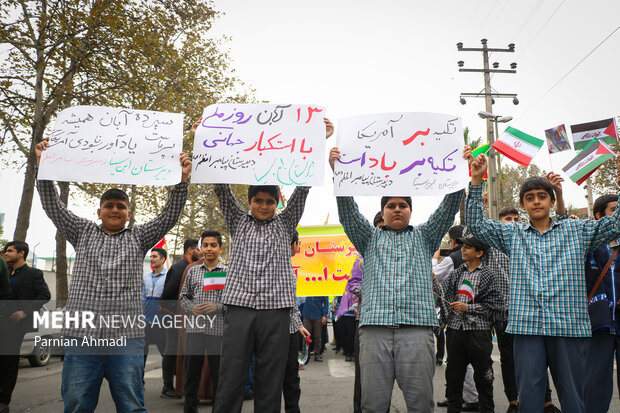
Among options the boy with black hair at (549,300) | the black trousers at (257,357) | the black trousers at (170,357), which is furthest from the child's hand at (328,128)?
the black trousers at (170,357)

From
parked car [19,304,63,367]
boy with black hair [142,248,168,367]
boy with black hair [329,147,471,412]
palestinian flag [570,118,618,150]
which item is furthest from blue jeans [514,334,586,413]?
parked car [19,304,63,367]

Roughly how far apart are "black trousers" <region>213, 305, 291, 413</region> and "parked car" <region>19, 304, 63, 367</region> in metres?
7.39

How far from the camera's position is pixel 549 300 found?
3285mm

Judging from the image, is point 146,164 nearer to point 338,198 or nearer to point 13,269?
point 338,198

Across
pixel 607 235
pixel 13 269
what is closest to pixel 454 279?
pixel 607 235

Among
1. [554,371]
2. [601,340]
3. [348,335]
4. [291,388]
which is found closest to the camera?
[554,371]

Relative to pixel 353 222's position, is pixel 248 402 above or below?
below

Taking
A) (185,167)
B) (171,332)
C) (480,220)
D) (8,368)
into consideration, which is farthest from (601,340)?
(8,368)

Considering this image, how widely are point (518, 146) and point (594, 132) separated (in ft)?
2.28

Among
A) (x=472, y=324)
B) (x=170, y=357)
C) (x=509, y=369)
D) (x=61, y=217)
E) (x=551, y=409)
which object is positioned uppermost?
(x=61, y=217)

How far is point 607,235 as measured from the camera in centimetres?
342

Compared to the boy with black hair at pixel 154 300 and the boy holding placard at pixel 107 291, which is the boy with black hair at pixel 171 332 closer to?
the boy with black hair at pixel 154 300

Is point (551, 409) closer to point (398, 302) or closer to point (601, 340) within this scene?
point (601, 340)

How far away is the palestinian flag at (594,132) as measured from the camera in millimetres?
4402
